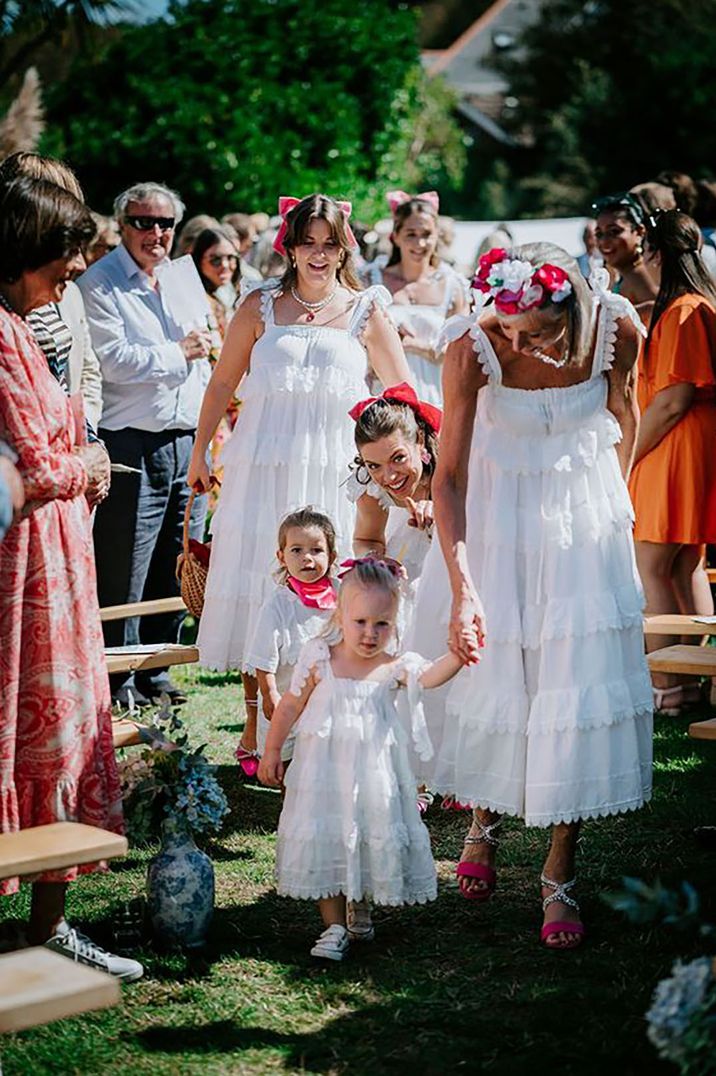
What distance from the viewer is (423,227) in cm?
882

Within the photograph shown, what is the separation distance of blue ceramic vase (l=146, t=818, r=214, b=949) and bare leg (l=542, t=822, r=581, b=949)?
0.99m

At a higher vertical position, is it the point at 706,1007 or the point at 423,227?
the point at 423,227

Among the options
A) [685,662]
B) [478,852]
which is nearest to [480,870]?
[478,852]

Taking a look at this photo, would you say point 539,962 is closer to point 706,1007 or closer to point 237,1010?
A: point 237,1010

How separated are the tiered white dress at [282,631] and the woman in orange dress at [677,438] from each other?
7.41 ft

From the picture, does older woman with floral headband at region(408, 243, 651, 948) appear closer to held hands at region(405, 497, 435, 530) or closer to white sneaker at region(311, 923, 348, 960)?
white sneaker at region(311, 923, 348, 960)

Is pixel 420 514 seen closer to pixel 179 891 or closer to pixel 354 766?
pixel 354 766

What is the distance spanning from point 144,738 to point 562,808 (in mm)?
1260

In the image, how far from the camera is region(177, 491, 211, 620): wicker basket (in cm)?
620

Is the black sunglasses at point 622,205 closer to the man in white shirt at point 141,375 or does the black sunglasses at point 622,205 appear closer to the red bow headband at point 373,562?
the man in white shirt at point 141,375

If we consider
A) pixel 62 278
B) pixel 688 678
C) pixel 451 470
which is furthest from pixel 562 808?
pixel 688 678

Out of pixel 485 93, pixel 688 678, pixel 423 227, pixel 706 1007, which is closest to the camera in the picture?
pixel 706 1007

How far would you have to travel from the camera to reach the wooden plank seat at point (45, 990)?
298cm

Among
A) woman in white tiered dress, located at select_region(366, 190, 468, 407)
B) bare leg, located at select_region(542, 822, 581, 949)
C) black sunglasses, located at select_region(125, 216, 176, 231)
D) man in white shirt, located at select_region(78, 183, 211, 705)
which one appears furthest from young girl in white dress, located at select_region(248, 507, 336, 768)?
woman in white tiered dress, located at select_region(366, 190, 468, 407)
